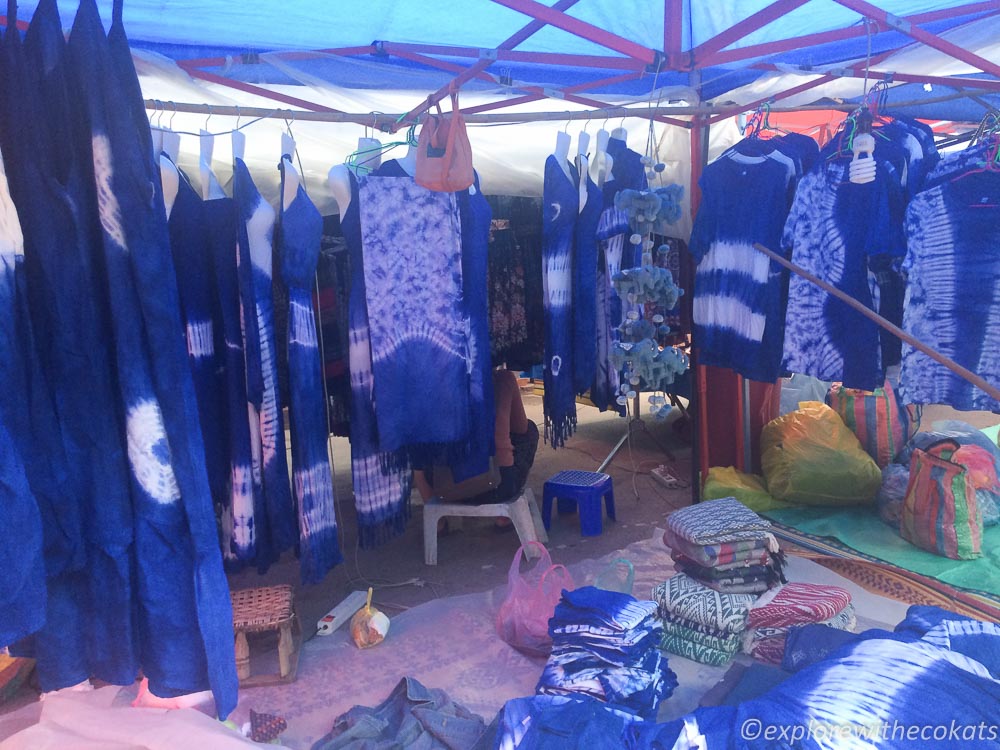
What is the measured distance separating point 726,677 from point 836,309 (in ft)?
4.48

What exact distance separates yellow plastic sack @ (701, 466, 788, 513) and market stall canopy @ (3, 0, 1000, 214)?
75.5 inches

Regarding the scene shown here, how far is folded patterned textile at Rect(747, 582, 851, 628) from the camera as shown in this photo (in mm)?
2470

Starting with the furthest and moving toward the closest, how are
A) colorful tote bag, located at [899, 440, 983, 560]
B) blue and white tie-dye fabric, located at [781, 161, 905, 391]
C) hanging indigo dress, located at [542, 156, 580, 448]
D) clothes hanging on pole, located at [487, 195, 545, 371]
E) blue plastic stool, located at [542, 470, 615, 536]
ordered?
blue plastic stool, located at [542, 470, 615, 536] < clothes hanging on pole, located at [487, 195, 545, 371] < colorful tote bag, located at [899, 440, 983, 560] < hanging indigo dress, located at [542, 156, 580, 448] < blue and white tie-dye fabric, located at [781, 161, 905, 391]

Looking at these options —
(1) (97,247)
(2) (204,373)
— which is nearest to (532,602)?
(2) (204,373)

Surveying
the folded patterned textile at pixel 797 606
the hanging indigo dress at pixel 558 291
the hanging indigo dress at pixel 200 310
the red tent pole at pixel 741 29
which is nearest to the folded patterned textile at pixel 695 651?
the folded patterned textile at pixel 797 606

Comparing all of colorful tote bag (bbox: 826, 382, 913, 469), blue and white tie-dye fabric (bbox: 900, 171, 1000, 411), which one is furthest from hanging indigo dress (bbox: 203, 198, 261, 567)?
colorful tote bag (bbox: 826, 382, 913, 469)

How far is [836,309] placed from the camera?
2.61 meters

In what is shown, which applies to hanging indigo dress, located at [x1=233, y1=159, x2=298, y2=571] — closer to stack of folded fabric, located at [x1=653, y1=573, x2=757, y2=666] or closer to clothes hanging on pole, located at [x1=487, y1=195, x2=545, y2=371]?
clothes hanging on pole, located at [x1=487, y1=195, x2=545, y2=371]

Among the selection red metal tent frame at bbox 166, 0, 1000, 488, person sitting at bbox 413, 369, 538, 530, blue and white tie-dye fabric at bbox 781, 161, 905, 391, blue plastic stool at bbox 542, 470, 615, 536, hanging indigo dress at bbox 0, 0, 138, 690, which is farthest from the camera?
blue plastic stool at bbox 542, 470, 615, 536

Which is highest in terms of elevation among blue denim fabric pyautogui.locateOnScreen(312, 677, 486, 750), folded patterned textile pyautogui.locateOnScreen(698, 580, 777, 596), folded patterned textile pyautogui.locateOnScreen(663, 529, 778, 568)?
folded patterned textile pyautogui.locateOnScreen(663, 529, 778, 568)

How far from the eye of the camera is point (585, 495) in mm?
3711

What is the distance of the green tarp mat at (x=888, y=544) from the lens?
294cm

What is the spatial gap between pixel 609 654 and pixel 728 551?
2.75 feet

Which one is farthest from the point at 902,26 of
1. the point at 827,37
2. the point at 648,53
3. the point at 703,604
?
the point at 703,604
